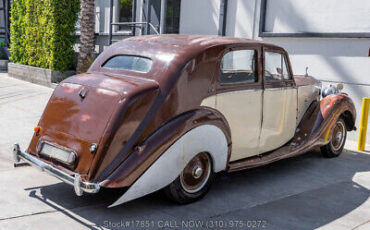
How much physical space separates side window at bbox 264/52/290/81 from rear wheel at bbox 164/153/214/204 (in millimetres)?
1491

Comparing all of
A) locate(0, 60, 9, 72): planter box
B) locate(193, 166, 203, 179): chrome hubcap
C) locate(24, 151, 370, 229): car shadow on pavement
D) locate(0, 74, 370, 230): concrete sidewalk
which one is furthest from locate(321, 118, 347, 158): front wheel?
locate(0, 60, 9, 72): planter box

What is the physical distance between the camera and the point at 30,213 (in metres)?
4.22

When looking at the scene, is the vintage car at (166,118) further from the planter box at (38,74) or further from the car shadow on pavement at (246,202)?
the planter box at (38,74)

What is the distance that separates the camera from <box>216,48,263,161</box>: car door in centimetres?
492

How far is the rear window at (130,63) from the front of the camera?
15.6ft

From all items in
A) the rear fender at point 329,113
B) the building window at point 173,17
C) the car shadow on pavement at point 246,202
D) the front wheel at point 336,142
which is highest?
the building window at point 173,17

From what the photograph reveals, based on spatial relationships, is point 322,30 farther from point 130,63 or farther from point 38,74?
point 38,74

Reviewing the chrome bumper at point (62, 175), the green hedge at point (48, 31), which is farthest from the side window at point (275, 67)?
the green hedge at point (48, 31)

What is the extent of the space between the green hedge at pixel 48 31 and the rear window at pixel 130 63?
821 centimetres

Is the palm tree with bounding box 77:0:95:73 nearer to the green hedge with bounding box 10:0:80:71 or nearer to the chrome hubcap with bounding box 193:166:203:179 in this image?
the green hedge with bounding box 10:0:80:71

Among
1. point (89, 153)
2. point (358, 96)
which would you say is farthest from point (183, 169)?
point (358, 96)

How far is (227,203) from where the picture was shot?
4.73 m

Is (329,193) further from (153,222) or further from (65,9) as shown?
(65,9)

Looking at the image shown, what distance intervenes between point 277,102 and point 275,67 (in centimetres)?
46
